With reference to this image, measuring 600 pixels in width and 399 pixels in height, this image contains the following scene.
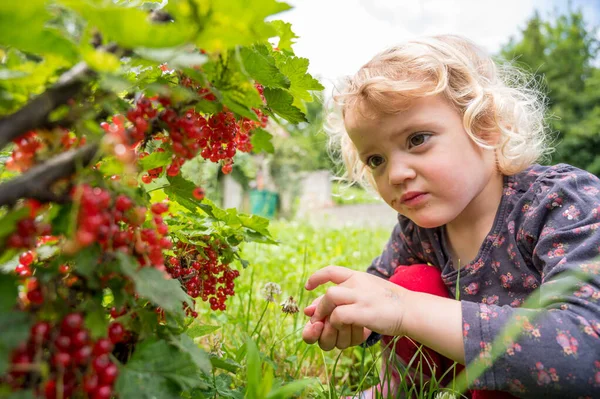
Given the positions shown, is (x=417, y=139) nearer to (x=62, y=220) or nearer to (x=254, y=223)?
(x=254, y=223)

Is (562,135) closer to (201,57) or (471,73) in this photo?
(471,73)

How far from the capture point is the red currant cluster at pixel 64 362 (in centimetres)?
51

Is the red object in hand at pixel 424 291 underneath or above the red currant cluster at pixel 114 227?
Result: underneath

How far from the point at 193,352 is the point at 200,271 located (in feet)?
1.50

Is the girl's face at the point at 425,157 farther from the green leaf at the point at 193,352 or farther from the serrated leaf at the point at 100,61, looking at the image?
the serrated leaf at the point at 100,61

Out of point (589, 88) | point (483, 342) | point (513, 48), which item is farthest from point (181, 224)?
point (513, 48)

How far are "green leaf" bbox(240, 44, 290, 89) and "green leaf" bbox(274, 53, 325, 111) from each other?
0.09 meters

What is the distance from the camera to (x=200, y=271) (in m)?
1.13

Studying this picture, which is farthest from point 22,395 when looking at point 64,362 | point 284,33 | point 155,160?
point 284,33

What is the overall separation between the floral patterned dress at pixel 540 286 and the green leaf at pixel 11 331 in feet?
2.83

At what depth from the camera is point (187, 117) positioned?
2.35 feet

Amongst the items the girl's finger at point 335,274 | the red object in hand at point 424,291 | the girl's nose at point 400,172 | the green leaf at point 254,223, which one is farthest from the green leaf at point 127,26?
the red object in hand at point 424,291

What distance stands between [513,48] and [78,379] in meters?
25.8

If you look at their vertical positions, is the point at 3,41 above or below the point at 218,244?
above
